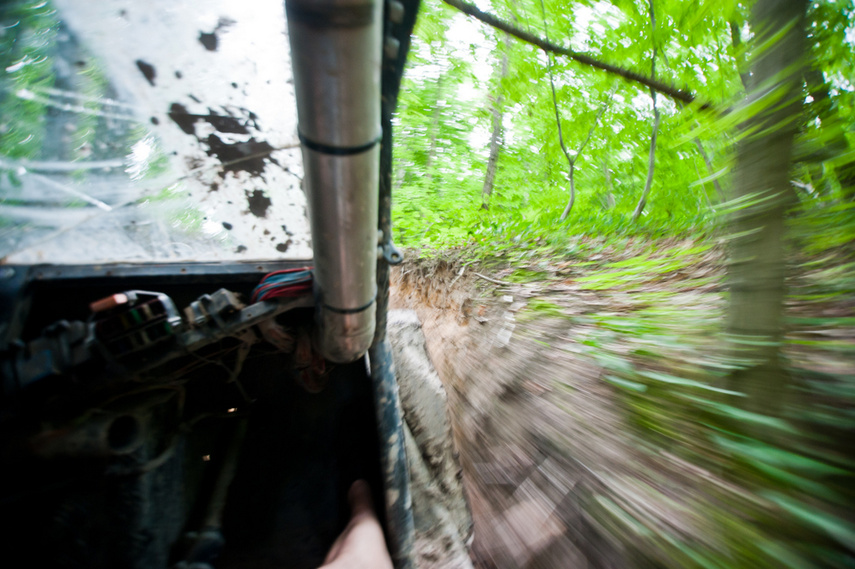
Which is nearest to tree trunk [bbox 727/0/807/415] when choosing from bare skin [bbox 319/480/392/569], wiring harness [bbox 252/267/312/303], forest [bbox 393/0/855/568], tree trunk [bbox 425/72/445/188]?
forest [bbox 393/0/855/568]

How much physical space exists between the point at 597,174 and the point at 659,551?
6.59 m

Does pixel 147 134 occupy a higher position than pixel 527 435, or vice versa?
pixel 147 134

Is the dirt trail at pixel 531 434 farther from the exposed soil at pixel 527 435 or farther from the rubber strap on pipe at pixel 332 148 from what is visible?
the rubber strap on pipe at pixel 332 148

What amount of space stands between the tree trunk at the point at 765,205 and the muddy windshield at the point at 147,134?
1771mm

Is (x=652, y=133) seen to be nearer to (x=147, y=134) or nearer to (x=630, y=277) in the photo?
(x=630, y=277)

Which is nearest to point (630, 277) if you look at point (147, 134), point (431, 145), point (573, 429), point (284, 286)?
point (573, 429)

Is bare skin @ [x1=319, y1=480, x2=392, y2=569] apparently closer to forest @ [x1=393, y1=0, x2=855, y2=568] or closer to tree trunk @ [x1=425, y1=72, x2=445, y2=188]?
forest @ [x1=393, y1=0, x2=855, y2=568]

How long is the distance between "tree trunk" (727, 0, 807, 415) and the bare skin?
1731 mm

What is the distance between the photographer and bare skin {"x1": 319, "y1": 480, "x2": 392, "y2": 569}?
1.67 m

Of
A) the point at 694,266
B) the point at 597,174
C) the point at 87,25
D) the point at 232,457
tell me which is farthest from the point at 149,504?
the point at 597,174

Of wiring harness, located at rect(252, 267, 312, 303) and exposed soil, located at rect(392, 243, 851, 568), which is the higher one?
wiring harness, located at rect(252, 267, 312, 303)

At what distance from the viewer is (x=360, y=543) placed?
1.79 metres

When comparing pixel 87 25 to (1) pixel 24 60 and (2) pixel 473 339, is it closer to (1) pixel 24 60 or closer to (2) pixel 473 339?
(1) pixel 24 60

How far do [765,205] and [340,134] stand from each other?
1218mm
